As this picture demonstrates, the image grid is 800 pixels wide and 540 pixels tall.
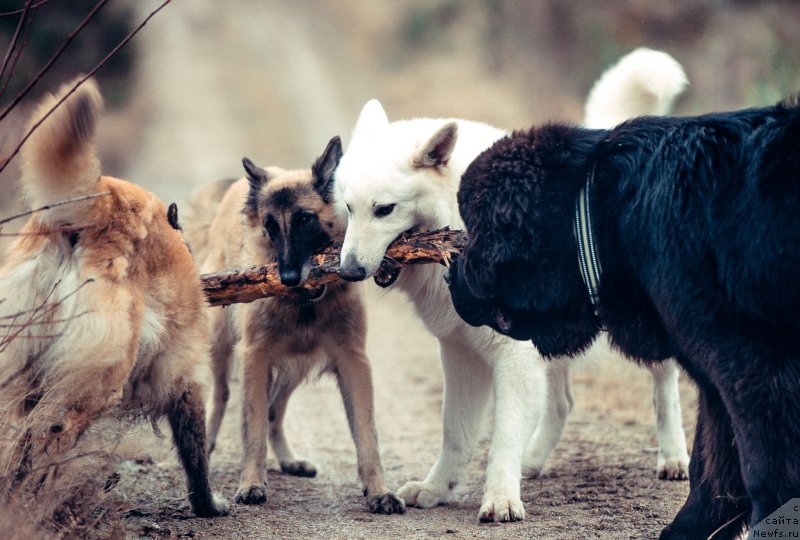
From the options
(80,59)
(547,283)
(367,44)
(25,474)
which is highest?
(367,44)

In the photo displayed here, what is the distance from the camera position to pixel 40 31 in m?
16.4

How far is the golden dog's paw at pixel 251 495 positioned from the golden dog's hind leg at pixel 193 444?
375 millimetres

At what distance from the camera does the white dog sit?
4.19 m

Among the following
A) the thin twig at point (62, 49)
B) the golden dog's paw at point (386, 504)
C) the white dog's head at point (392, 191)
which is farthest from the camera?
the golden dog's paw at point (386, 504)

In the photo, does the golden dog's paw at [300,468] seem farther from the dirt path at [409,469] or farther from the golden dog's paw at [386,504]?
the golden dog's paw at [386,504]

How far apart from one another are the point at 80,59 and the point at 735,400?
16797 mm

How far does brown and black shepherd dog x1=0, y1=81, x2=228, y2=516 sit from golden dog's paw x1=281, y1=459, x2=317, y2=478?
70.1 inches

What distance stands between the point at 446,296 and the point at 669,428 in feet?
5.30

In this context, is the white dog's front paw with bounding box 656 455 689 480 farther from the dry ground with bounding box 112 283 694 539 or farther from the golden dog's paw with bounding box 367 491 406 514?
the golden dog's paw with bounding box 367 491 406 514

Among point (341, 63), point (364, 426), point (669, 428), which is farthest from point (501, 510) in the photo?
point (341, 63)

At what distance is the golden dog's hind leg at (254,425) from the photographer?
4.62 metres

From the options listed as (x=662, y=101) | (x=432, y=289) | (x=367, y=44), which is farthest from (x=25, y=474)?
→ (x=367, y=44)

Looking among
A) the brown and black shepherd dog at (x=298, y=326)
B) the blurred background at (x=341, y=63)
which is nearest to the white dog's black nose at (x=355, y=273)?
the brown and black shepherd dog at (x=298, y=326)

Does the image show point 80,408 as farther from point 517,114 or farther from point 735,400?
point 517,114
